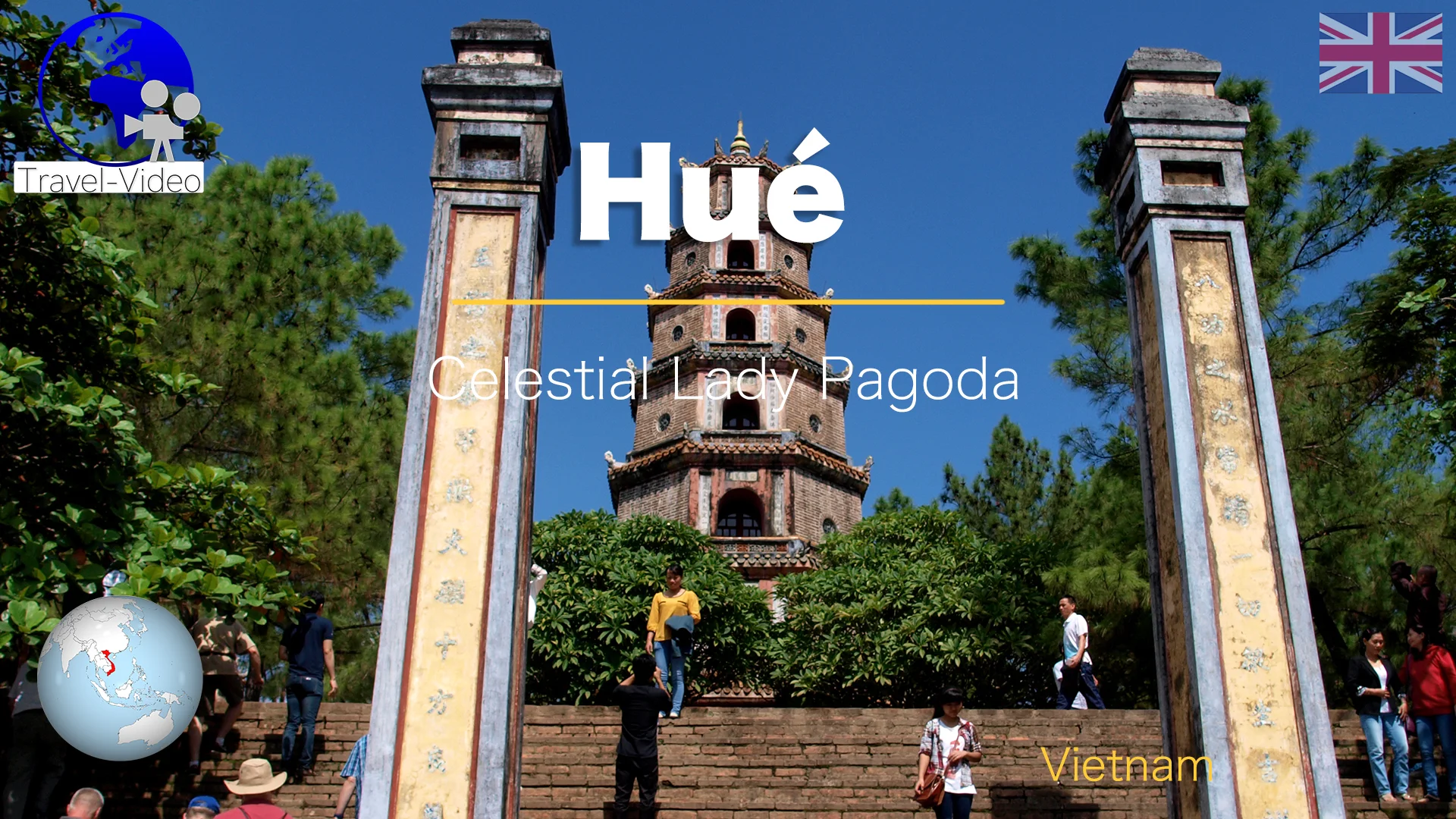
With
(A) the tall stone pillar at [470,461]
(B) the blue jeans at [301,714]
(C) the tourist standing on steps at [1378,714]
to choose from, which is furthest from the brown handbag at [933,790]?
(B) the blue jeans at [301,714]

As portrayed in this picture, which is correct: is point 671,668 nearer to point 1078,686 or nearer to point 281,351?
point 1078,686

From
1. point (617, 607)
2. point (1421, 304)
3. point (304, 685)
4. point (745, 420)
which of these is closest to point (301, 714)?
point (304, 685)

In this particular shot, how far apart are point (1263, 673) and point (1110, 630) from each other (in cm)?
663

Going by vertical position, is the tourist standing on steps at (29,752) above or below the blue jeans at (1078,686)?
below

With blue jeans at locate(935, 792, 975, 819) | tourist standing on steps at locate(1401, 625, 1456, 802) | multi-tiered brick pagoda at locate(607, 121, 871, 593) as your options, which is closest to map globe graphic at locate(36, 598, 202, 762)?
blue jeans at locate(935, 792, 975, 819)

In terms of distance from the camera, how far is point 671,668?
9.43 metres

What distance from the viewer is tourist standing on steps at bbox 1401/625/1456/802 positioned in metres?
7.39

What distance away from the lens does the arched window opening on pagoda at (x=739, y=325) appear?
2469cm

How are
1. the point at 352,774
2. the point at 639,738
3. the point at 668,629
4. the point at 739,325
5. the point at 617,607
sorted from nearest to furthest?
the point at 352,774, the point at 639,738, the point at 668,629, the point at 617,607, the point at 739,325

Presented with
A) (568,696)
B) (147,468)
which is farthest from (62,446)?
(568,696)

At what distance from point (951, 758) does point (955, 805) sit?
25 centimetres

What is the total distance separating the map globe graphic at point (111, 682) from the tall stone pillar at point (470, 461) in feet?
3.55

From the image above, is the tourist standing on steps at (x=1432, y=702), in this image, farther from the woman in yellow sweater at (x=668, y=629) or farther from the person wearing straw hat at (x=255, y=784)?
the person wearing straw hat at (x=255, y=784)

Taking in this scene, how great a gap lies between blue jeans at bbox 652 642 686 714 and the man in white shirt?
2882 millimetres
